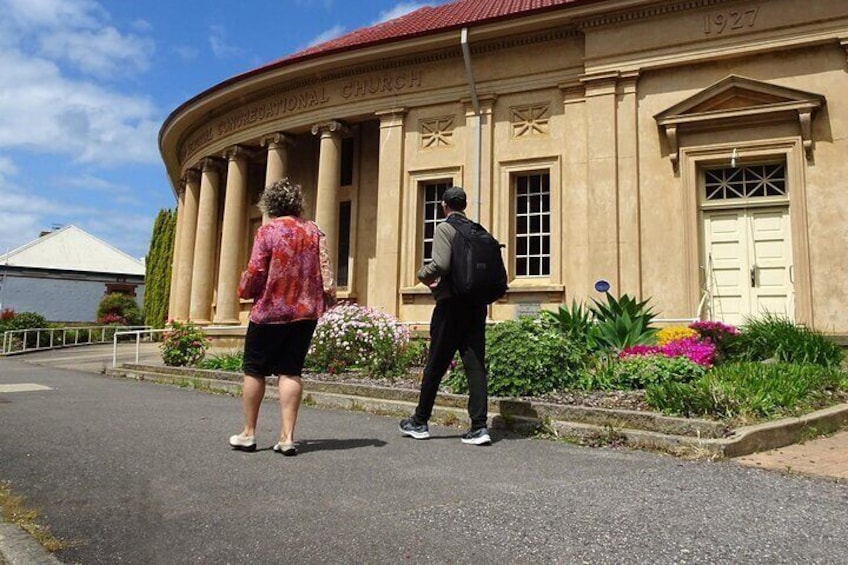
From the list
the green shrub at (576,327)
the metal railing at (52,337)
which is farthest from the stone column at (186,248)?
the green shrub at (576,327)

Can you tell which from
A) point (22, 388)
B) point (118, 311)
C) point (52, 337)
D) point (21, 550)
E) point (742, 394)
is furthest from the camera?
point (118, 311)

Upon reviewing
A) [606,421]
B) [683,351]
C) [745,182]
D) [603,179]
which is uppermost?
[603,179]

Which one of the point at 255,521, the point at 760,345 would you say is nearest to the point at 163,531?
the point at 255,521

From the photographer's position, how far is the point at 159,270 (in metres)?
25.0

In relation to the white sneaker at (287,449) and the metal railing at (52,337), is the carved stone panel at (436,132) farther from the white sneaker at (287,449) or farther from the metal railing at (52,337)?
the metal railing at (52,337)

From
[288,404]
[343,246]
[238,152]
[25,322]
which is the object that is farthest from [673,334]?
[25,322]

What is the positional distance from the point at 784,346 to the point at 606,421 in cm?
426

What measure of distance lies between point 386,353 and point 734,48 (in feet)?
26.7

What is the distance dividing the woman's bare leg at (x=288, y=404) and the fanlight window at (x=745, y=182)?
9475 mm

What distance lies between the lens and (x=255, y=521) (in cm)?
298

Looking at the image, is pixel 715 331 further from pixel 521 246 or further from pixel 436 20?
pixel 436 20

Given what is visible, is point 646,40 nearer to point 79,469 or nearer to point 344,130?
point 344,130

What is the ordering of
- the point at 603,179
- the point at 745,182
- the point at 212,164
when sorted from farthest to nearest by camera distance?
the point at 212,164, the point at 603,179, the point at 745,182

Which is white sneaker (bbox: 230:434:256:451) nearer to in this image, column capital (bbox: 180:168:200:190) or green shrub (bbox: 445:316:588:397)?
green shrub (bbox: 445:316:588:397)
